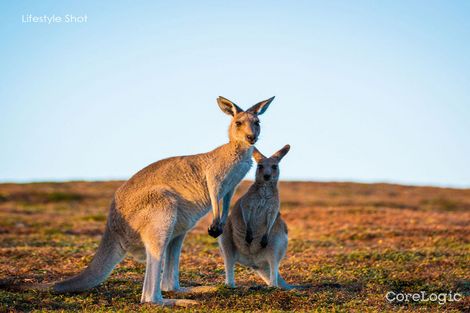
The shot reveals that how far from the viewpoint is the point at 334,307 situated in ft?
24.8

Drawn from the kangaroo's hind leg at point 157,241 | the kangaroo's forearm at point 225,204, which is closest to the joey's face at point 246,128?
the kangaroo's forearm at point 225,204

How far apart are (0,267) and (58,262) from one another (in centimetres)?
104

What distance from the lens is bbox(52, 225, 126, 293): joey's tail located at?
7.72 m

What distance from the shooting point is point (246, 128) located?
302 inches

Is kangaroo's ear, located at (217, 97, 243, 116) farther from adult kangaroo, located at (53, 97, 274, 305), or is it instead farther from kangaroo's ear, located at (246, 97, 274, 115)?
kangaroo's ear, located at (246, 97, 274, 115)

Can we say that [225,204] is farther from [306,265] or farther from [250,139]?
[306,265]

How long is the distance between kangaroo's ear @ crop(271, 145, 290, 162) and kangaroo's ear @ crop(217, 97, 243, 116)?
1519mm

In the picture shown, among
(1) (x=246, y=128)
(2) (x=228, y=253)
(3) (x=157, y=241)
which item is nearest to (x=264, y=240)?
(2) (x=228, y=253)

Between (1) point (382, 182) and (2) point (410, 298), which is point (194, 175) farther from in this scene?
(1) point (382, 182)

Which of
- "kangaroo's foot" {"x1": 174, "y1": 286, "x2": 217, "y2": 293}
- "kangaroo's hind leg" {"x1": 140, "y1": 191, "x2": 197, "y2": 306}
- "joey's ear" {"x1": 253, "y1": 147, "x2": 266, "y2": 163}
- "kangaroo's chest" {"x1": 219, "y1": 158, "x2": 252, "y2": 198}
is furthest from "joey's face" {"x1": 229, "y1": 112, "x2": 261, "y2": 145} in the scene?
"kangaroo's foot" {"x1": 174, "y1": 286, "x2": 217, "y2": 293}

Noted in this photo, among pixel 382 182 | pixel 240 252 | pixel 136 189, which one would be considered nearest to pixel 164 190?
pixel 136 189

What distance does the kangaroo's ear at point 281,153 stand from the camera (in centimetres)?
931

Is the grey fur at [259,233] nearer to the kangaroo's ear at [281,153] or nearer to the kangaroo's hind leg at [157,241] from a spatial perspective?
the kangaroo's ear at [281,153]

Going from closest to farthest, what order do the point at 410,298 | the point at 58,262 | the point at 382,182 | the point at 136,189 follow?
the point at 136,189, the point at 410,298, the point at 58,262, the point at 382,182
